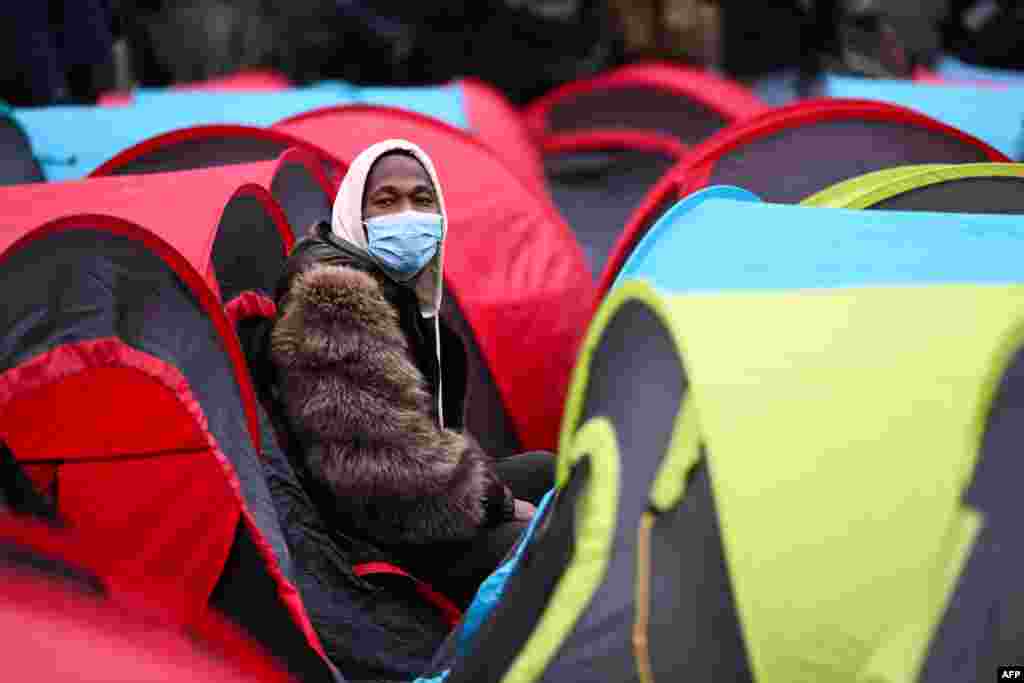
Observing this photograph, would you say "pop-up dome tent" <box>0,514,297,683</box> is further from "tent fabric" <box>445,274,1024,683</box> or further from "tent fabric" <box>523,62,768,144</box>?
"tent fabric" <box>523,62,768,144</box>

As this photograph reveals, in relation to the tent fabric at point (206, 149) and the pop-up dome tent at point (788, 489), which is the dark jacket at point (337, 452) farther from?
the tent fabric at point (206, 149)

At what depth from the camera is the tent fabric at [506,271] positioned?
13.9 feet

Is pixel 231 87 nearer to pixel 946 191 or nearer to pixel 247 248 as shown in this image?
pixel 247 248

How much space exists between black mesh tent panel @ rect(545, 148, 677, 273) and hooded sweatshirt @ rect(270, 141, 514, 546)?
467cm

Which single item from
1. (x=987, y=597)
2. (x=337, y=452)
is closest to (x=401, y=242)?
(x=337, y=452)

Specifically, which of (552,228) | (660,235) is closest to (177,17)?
(552,228)

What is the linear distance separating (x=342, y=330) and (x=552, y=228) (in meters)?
2.12

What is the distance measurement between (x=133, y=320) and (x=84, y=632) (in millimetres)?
623

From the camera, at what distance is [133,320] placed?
266 cm

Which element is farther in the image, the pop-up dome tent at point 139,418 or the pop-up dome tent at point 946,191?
the pop-up dome tent at point 946,191

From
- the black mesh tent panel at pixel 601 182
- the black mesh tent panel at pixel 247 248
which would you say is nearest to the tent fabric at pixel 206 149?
the black mesh tent panel at pixel 247 248

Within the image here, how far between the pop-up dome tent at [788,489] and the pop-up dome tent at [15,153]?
3.14m

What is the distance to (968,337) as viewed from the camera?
195cm

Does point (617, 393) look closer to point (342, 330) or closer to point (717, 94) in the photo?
point (342, 330)
